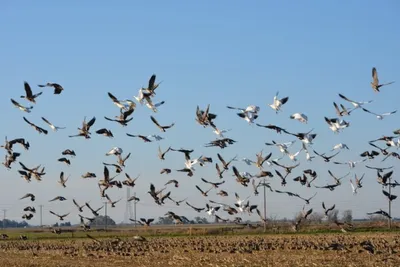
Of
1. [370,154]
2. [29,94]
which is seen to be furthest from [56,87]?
[370,154]

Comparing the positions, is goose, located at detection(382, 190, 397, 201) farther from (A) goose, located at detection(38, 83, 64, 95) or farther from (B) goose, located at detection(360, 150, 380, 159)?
(A) goose, located at detection(38, 83, 64, 95)

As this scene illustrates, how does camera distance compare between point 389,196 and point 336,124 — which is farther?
point 389,196

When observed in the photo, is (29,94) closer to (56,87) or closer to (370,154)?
(56,87)

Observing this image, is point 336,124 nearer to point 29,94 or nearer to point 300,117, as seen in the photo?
point 300,117

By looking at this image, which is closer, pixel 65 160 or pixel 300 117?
pixel 300 117

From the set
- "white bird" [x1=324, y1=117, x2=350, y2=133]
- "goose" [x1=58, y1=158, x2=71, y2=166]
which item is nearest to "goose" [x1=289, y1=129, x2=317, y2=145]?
"white bird" [x1=324, y1=117, x2=350, y2=133]

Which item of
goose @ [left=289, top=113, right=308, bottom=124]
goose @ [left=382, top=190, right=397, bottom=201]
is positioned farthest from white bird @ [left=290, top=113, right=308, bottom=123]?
goose @ [left=382, top=190, right=397, bottom=201]

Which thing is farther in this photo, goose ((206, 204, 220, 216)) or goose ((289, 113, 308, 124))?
goose ((206, 204, 220, 216))

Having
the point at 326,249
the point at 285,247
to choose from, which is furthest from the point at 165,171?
the point at 285,247

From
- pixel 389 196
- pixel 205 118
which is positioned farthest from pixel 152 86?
pixel 389 196

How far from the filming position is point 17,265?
34.8 m

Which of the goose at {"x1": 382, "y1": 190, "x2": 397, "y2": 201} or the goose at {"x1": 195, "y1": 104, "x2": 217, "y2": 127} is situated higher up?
the goose at {"x1": 195, "y1": 104, "x2": 217, "y2": 127}

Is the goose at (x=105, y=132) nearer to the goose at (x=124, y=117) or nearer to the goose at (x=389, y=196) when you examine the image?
the goose at (x=124, y=117)

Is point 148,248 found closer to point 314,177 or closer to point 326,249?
point 326,249
